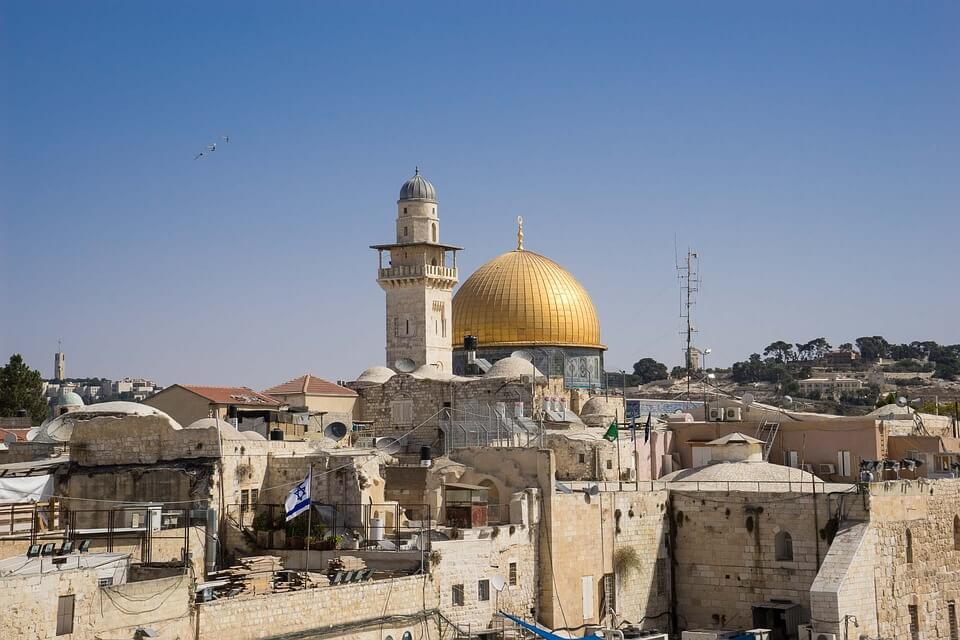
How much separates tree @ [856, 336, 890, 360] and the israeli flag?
128840 millimetres

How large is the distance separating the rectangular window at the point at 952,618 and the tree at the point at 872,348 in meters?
119

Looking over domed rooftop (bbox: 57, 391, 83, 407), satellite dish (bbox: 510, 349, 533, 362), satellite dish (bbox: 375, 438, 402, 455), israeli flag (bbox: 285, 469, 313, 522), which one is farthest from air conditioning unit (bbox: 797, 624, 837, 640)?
domed rooftop (bbox: 57, 391, 83, 407)

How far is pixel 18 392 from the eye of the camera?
175 feet

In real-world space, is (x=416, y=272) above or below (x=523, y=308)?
above

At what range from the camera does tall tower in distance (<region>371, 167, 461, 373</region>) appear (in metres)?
43.2

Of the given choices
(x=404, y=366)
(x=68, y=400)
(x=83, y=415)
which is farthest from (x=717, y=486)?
(x=68, y=400)

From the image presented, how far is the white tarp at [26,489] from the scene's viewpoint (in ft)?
83.0

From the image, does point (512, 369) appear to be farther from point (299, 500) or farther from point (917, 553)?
point (299, 500)

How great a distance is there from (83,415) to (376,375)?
34.7ft

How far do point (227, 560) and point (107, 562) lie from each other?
479 cm

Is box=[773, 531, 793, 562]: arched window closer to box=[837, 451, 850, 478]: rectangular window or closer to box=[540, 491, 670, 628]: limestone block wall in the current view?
box=[540, 491, 670, 628]: limestone block wall

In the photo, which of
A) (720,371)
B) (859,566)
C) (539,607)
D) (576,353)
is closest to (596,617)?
(539,607)

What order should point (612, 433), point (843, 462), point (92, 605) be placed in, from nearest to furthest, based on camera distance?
1. point (92, 605)
2. point (612, 433)
3. point (843, 462)

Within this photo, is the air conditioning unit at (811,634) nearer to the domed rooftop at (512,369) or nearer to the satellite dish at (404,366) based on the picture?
the domed rooftop at (512,369)
